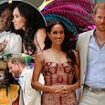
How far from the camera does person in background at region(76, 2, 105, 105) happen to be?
1.86 m

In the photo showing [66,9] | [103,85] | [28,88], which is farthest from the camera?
[66,9]

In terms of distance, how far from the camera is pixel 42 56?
6.17ft

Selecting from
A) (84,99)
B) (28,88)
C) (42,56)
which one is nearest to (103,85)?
(84,99)

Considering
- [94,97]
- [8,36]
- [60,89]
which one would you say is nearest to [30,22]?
[8,36]

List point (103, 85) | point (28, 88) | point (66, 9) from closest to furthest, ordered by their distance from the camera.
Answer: point (103, 85) < point (28, 88) < point (66, 9)

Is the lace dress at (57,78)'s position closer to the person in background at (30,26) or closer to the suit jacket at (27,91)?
the suit jacket at (27,91)

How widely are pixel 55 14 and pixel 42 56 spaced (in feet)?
1.63

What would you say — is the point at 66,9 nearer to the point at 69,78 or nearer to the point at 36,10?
the point at 36,10

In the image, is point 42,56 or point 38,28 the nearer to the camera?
point 42,56

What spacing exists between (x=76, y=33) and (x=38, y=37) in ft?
0.93

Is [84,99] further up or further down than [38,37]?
further down

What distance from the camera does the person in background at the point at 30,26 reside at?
222 centimetres

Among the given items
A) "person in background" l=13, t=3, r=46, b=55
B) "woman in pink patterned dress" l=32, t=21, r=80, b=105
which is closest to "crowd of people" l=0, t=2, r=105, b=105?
"woman in pink patterned dress" l=32, t=21, r=80, b=105

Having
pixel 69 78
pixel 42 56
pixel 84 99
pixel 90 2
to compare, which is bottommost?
pixel 84 99
